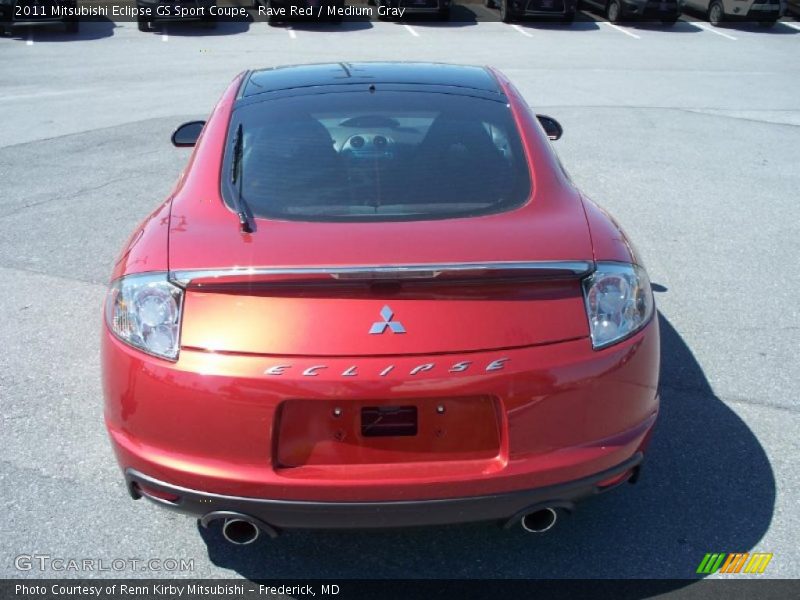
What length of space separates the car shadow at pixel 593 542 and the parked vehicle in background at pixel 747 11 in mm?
22399

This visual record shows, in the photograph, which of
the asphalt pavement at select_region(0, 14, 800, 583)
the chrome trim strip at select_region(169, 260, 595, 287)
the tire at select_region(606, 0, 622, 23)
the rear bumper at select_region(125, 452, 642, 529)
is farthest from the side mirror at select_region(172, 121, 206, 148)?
the tire at select_region(606, 0, 622, 23)

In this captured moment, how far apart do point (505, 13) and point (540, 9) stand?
36.6 inches

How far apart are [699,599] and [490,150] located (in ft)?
5.82

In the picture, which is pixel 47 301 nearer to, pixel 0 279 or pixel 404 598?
pixel 0 279

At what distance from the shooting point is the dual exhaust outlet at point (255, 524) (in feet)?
8.18

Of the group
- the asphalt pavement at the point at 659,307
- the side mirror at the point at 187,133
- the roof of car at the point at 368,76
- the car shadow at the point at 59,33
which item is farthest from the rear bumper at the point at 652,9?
the side mirror at the point at 187,133

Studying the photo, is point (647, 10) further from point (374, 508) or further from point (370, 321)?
point (374, 508)

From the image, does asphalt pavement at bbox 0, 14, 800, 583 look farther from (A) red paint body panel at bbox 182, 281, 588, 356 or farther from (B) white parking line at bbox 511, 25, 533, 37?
(B) white parking line at bbox 511, 25, 533, 37

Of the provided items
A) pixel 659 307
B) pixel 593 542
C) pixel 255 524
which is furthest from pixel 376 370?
pixel 659 307

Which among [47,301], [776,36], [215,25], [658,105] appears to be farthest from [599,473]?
[776,36]

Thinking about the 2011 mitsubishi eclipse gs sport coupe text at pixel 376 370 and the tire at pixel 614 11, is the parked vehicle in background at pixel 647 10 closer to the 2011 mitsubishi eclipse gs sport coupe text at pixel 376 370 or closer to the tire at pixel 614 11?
the tire at pixel 614 11

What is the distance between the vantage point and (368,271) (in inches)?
96.1

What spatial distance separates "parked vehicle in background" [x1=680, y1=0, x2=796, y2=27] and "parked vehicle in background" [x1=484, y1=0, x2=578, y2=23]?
171 inches

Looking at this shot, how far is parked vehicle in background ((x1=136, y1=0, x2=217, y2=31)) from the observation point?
20.2 meters
